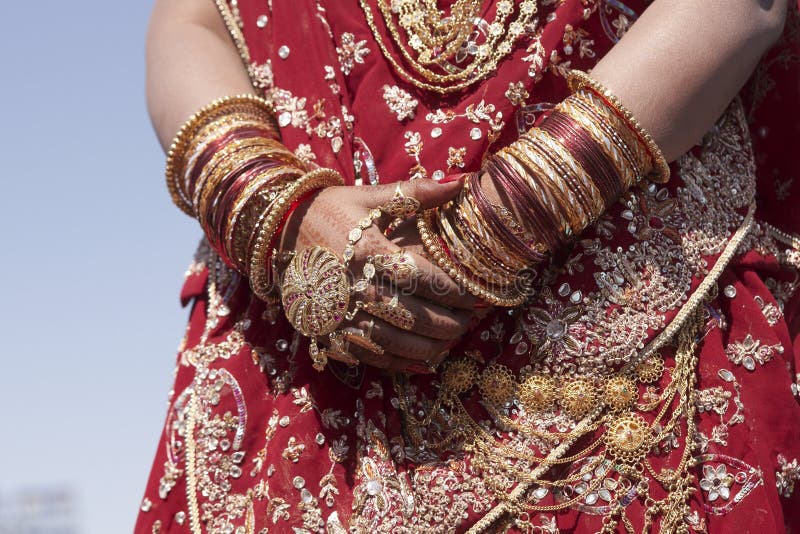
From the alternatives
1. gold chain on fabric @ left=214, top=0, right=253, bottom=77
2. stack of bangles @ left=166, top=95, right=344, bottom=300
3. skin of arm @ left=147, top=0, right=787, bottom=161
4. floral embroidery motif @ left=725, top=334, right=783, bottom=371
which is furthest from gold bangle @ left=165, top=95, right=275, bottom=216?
floral embroidery motif @ left=725, top=334, right=783, bottom=371

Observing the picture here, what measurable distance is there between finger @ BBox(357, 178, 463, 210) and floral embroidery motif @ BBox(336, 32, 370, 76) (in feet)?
1.04

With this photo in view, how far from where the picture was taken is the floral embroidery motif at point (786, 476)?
1.38 m

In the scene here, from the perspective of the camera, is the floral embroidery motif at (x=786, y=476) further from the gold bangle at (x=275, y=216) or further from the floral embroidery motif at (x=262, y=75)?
the floral embroidery motif at (x=262, y=75)

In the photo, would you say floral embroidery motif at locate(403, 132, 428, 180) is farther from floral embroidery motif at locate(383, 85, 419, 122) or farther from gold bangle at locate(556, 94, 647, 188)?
gold bangle at locate(556, 94, 647, 188)

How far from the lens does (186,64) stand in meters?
1.68

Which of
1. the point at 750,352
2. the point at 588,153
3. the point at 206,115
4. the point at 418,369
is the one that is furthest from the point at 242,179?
the point at 750,352

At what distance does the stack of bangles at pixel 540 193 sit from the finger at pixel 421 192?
0.02m

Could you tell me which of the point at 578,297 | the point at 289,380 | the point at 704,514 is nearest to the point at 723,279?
the point at 578,297

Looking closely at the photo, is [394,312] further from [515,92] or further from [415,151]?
[515,92]

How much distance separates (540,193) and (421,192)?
166 mm

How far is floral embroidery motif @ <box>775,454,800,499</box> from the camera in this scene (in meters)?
1.38

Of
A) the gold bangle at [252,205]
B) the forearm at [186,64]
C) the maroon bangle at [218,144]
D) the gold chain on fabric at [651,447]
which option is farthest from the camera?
the forearm at [186,64]

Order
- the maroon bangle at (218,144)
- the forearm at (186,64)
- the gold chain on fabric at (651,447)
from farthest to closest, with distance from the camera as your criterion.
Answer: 1. the forearm at (186,64)
2. the maroon bangle at (218,144)
3. the gold chain on fabric at (651,447)

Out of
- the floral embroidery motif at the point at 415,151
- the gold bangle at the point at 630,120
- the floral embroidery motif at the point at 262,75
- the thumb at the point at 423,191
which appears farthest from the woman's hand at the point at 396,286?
the floral embroidery motif at the point at 262,75
